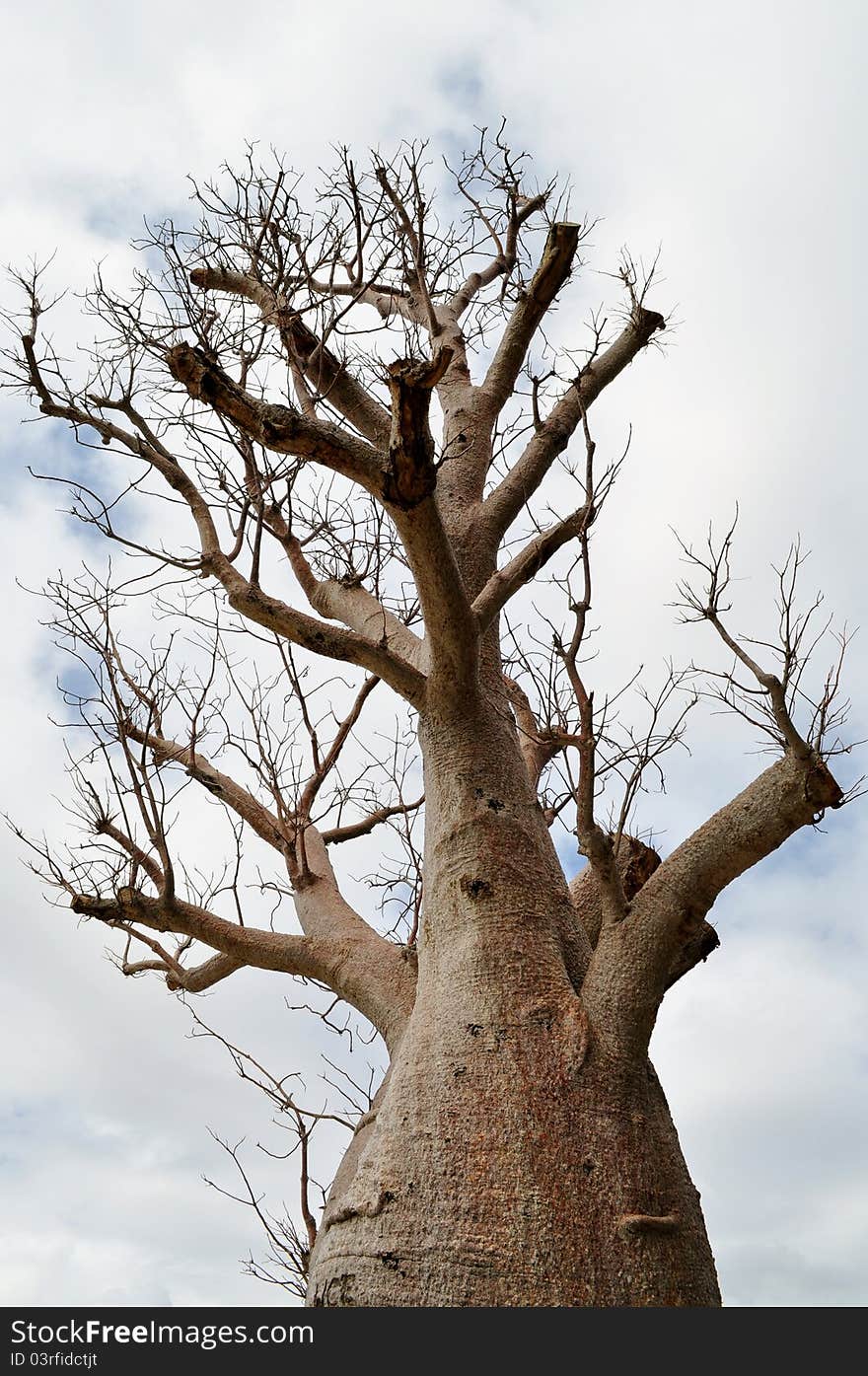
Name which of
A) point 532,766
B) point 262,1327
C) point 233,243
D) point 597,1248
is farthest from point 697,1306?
point 233,243

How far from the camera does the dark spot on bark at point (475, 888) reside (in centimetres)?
267

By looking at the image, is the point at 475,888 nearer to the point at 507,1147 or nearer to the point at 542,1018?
the point at 542,1018

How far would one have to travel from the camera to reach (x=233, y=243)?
3.76 meters

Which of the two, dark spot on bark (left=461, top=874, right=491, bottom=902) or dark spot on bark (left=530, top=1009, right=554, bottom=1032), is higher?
dark spot on bark (left=461, top=874, right=491, bottom=902)

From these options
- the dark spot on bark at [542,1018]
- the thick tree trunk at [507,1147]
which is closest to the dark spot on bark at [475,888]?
the thick tree trunk at [507,1147]

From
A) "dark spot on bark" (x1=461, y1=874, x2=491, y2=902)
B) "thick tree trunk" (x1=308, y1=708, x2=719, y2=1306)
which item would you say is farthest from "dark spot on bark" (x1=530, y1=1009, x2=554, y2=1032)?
"dark spot on bark" (x1=461, y1=874, x2=491, y2=902)

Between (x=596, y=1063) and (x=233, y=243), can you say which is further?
(x=233, y=243)

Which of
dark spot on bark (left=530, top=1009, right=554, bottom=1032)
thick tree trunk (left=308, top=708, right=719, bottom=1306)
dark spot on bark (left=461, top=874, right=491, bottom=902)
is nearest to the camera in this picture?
thick tree trunk (left=308, top=708, right=719, bottom=1306)

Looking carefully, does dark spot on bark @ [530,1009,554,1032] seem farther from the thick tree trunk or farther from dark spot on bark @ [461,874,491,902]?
dark spot on bark @ [461,874,491,902]

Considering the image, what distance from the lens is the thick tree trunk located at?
2.05 m

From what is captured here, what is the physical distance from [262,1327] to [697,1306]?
3.02 feet

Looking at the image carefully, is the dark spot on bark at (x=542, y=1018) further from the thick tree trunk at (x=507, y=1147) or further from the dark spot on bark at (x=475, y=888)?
the dark spot on bark at (x=475, y=888)

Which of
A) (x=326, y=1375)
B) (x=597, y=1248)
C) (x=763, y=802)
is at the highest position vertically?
(x=763, y=802)

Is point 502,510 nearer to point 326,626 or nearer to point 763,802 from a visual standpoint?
point 326,626
